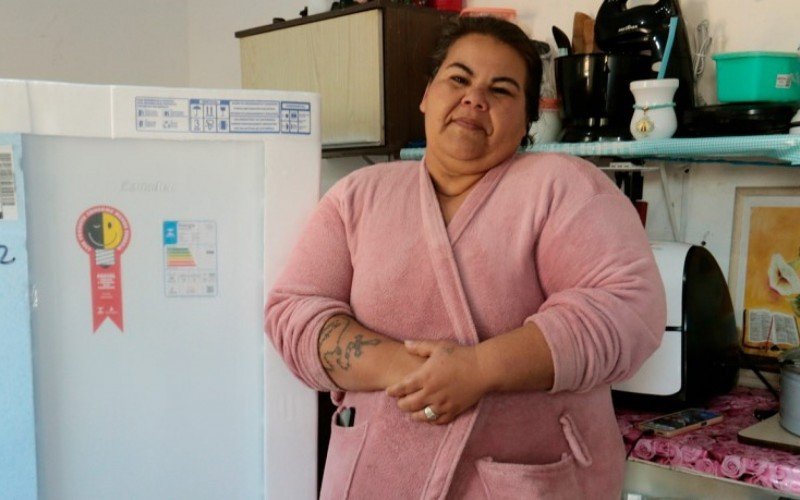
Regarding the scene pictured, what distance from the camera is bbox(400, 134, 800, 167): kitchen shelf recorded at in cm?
124

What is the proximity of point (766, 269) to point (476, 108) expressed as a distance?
76cm

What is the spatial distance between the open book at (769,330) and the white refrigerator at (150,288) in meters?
0.88

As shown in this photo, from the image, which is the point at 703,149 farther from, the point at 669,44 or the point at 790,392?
the point at 790,392

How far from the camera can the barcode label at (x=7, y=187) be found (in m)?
1.04

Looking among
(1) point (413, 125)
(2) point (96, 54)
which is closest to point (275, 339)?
(1) point (413, 125)

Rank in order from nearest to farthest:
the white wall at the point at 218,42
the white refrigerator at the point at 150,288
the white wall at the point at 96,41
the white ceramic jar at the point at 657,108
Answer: the white refrigerator at the point at 150,288
the white ceramic jar at the point at 657,108
the white wall at the point at 218,42
the white wall at the point at 96,41

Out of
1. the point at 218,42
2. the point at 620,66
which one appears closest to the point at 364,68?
the point at 620,66

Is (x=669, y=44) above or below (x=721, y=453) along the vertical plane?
above

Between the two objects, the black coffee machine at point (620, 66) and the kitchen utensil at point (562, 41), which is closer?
the black coffee machine at point (620, 66)

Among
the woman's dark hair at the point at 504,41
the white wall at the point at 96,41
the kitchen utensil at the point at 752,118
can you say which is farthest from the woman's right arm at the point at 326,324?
the white wall at the point at 96,41

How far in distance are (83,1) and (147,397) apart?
5.87 feet

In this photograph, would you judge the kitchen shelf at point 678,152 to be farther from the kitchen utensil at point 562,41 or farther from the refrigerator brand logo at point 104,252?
the refrigerator brand logo at point 104,252

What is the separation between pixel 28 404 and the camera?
1090 mm

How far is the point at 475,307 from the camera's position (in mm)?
1046
